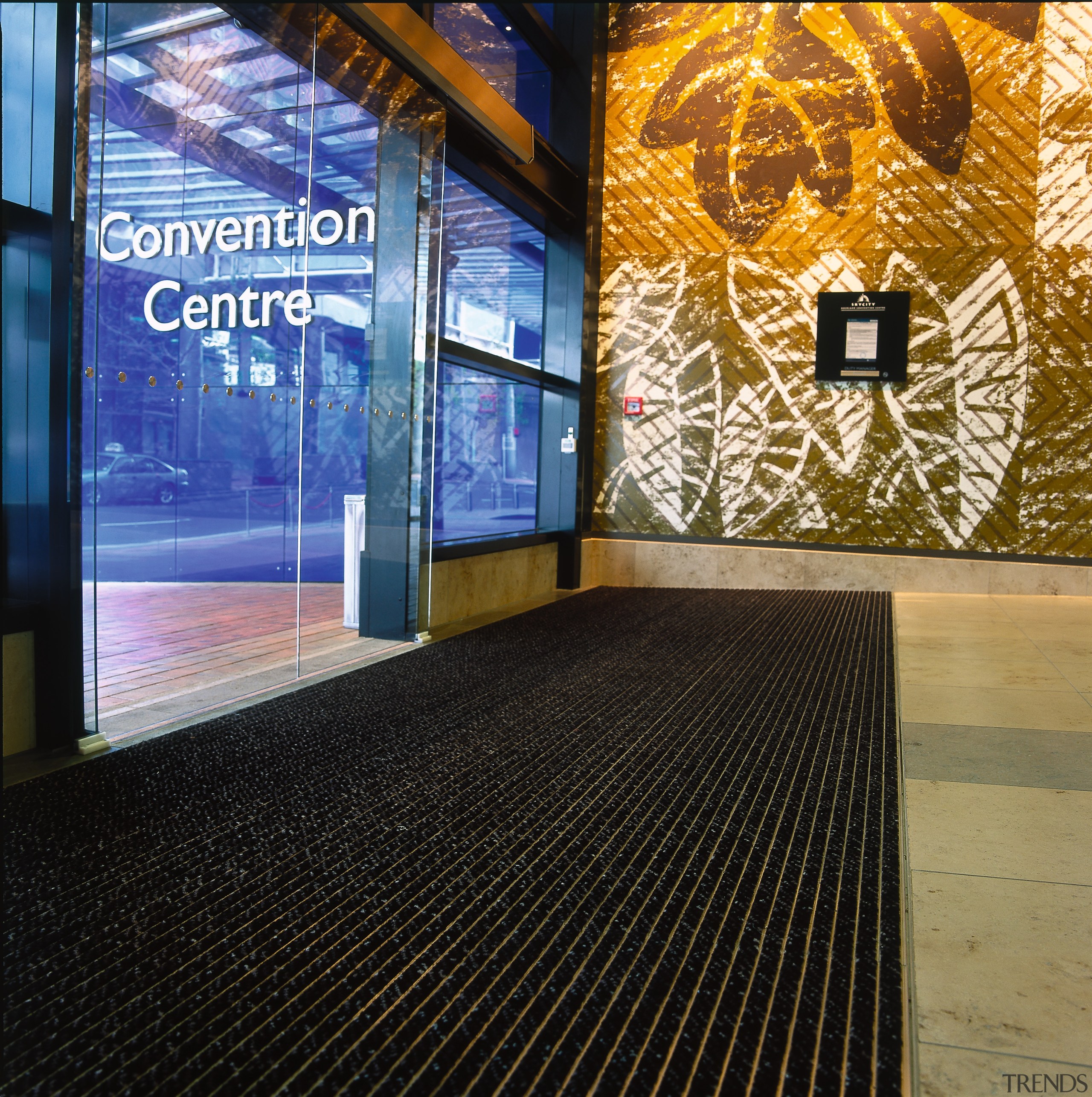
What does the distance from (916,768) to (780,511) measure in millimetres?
4720

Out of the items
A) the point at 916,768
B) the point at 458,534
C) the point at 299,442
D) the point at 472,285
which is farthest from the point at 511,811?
the point at 472,285

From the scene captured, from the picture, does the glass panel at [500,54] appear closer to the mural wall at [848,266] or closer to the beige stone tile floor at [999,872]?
the mural wall at [848,266]

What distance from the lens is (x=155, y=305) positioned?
10.5 feet

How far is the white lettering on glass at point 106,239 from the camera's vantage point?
2.86 m

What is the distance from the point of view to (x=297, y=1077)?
4.33 feet

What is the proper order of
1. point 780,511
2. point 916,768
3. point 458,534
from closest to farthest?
point 916,768
point 458,534
point 780,511

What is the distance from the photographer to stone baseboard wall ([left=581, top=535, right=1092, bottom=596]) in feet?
22.5

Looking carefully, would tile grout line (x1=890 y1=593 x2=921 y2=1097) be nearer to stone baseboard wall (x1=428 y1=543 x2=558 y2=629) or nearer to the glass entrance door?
the glass entrance door

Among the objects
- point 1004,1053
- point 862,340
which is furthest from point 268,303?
point 862,340

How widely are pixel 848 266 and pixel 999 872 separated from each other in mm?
5902

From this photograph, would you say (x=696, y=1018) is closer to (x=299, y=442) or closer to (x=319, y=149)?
(x=299, y=442)

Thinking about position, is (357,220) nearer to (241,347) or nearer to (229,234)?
(229,234)

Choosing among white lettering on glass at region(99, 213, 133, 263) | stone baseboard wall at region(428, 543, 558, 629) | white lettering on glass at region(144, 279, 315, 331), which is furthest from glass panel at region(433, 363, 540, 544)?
white lettering on glass at region(99, 213, 133, 263)

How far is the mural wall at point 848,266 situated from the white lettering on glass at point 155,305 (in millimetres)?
4695
